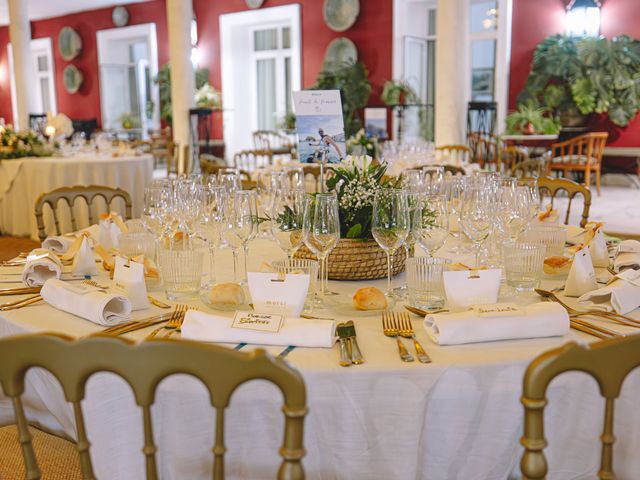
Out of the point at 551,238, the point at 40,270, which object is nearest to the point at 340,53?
the point at 551,238

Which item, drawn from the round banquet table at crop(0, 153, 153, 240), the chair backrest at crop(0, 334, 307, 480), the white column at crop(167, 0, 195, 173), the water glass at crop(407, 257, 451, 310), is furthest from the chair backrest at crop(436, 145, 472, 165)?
the chair backrest at crop(0, 334, 307, 480)

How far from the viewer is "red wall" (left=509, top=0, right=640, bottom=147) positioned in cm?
1003

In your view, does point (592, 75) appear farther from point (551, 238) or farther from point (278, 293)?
point (278, 293)

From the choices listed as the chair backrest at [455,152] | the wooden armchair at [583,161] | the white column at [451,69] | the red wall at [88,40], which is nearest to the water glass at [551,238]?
the chair backrest at [455,152]

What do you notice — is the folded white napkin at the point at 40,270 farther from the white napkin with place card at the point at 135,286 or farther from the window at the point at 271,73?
the window at the point at 271,73

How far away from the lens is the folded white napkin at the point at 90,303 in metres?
1.48

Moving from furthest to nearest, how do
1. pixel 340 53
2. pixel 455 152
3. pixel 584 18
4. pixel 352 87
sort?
pixel 340 53, pixel 352 87, pixel 584 18, pixel 455 152

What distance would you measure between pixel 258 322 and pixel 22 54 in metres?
12.3

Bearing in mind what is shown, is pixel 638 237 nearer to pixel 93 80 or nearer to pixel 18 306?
pixel 18 306

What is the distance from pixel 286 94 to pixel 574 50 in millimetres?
5586

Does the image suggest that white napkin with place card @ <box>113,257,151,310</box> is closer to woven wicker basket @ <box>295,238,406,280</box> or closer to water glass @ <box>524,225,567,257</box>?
woven wicker basket @ <box>295,238,406,280</box>

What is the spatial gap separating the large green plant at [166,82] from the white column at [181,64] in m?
3.28

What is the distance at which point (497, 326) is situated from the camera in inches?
52.4

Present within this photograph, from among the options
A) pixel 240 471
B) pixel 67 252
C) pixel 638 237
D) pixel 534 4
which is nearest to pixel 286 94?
pixel 534 4
